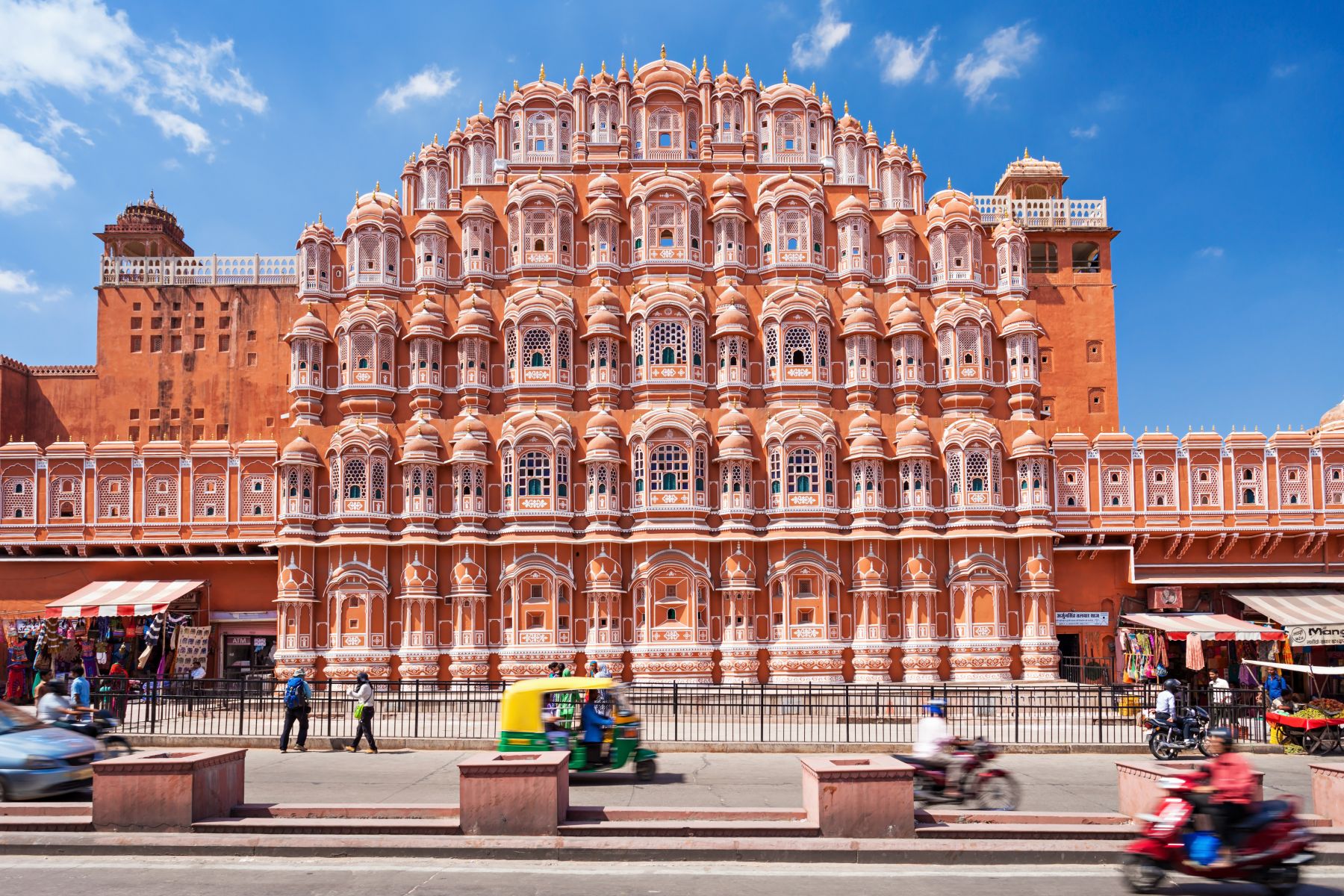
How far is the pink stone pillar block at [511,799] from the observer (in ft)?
45.6

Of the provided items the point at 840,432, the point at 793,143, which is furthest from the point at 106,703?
the point at 793,143

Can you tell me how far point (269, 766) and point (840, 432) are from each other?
2311cm

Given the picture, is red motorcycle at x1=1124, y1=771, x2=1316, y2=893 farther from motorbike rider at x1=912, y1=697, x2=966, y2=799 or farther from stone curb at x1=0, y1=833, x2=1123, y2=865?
motorbike rider at x1=912, y1=697, x2=966, y2=799

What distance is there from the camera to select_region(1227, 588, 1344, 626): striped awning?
1399 inches

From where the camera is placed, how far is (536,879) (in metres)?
12.4

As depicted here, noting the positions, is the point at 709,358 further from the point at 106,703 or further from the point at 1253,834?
the point at 1253,834

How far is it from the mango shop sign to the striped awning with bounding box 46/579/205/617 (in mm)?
35790

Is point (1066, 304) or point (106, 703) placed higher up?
point (1066, 304)

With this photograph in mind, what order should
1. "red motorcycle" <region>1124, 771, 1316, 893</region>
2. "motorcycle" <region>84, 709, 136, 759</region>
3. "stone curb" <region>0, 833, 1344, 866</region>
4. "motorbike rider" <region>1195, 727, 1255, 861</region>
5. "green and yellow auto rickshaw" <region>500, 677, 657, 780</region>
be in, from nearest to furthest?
1. "red motorcycle" <region>1124, 771, 1316, 893</region>
2. "motorbike rider" <region>1195, 727, 1255, 861</region>
3. "stone curb" <region>0, 833, 1344, 866</region>
4. "motorcycle" <region>84, 709, 136, 759</region>
5. "green and yellow auto rickshaw" <region>500, 677, 657, 780</region>

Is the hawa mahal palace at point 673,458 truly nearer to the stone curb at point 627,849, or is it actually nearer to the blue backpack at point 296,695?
the blue backpack at point 296,695

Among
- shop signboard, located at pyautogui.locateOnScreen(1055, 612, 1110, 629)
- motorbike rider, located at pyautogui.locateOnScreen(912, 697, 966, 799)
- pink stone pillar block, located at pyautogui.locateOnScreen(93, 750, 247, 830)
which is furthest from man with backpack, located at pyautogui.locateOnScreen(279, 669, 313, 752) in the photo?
shop signboard, located at pyautogui.locateOnScreen(1055, 612, 1110, 629)

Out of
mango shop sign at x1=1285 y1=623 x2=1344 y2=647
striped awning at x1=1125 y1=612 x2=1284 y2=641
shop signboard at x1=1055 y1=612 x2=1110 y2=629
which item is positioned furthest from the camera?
shop signboard at x1=1055 y1=612 x2=1110 y2=629

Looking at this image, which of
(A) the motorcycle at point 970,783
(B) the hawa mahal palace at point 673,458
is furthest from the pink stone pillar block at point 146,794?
(B) the hawa mahal palace at point 673,458

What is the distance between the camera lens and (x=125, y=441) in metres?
38.7
